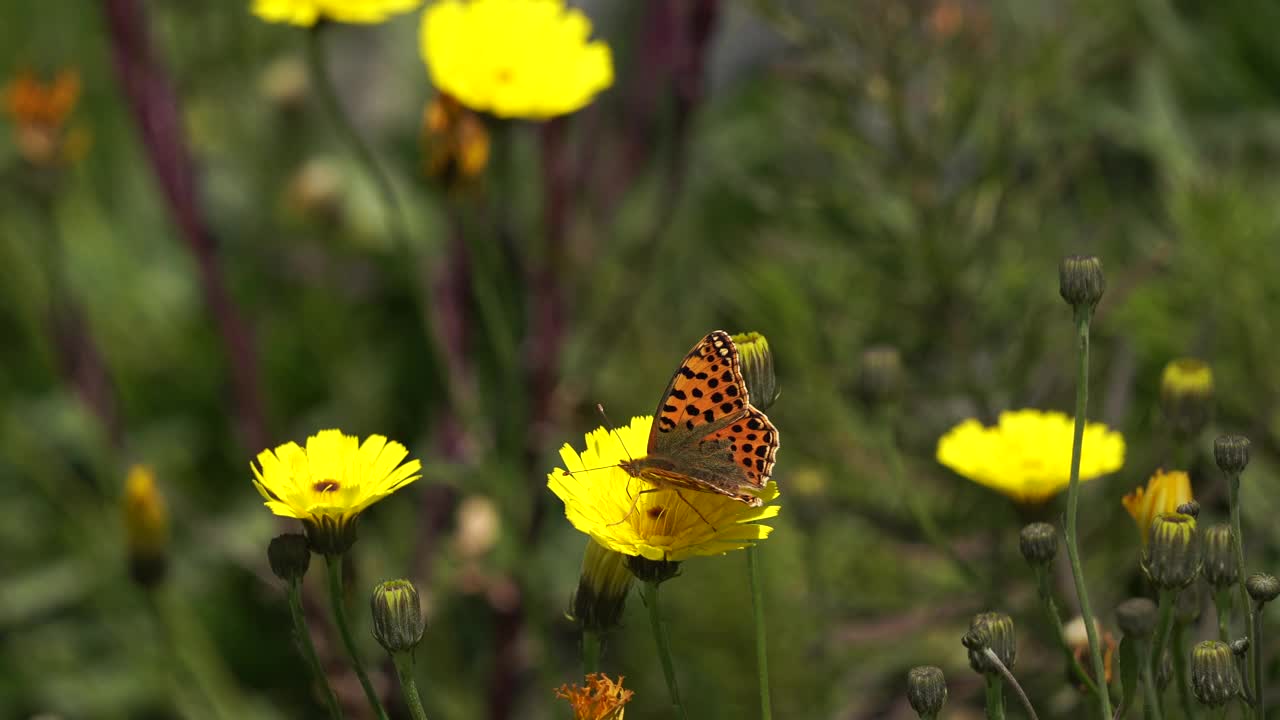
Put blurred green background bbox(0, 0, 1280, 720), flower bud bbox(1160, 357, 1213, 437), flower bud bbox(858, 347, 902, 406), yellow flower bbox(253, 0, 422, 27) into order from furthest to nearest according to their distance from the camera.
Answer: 1. blurred green background bbox(0, 0, 1280, 720)
2. yellow flower bbox(253, 0, 422, 27)
3. flower bud bbox(858, 347, 902, 406)
4. flower bud bbox(1160, 357, 1213, 437)

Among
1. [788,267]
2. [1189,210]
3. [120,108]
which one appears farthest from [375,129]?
[1189,210]

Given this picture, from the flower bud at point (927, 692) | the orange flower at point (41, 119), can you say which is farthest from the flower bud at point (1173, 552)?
the orange flower at point (41, 119)

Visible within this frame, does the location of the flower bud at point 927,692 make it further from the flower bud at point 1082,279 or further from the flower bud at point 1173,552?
the flower bud at point 1082,279

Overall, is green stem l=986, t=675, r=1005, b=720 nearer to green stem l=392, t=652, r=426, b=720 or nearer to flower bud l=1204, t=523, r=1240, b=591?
flower bud l=1204, t=523, r=1240, b=591

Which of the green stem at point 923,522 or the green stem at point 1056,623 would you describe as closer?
the green stem at point 1056,623

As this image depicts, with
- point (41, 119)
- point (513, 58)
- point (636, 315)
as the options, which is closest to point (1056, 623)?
point (513, 58)

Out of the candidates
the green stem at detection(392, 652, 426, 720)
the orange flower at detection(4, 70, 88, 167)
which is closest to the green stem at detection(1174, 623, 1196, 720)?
the green stem at detection(392, 652, 426, 720)

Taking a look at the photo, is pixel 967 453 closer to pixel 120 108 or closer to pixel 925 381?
pixel 925 381
